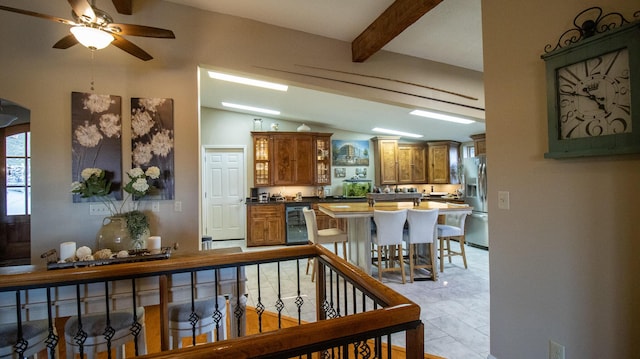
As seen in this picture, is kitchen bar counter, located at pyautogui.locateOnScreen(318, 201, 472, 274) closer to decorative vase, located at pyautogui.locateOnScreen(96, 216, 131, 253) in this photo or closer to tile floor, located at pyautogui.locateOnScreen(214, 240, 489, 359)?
tile floor, located at pyautogui.locateOnScreen(214, 240, 489, 359)

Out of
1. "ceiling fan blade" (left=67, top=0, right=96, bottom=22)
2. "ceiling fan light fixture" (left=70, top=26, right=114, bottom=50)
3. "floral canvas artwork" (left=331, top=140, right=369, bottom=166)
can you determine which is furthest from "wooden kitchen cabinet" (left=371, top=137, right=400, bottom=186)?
"ceiling fan blade" (left=67, top=0, right=96, bottom=22)

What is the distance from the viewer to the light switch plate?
1854mm

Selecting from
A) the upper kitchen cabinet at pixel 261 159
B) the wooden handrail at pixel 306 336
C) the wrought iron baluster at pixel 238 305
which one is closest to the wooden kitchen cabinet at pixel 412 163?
the upper kitchen cabinet at pixel 261 159

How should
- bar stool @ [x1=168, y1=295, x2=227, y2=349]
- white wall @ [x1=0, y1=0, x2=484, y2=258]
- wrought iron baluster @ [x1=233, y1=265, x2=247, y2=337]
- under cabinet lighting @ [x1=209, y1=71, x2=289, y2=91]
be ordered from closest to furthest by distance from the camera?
wrought iron baluster @ [x1=233, y1=265, x2=247, y2=337] < bar stool @ [x1=168, y1=295, x2=227, y2=349] < white wall @ [x1=0, y1=0, x2=484, y2=258] < under cabinet lighting @ [x1=209, y1=71, x2=289, y2=91]

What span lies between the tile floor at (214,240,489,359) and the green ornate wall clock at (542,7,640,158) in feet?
5.12

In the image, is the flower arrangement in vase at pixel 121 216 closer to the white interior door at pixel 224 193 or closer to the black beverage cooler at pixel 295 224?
the black beverage cooler at pixel 295 224

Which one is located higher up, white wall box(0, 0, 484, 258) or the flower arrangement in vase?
white wall box(0, 0, 484, 258)

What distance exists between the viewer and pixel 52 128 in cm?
281

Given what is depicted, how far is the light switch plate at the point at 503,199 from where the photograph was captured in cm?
185

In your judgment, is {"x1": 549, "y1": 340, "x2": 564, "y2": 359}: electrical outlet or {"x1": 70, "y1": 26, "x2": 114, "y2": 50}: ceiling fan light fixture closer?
{"x1": 549, "y1": 340, "x2": 564, "y2": 359}: electrical outlet

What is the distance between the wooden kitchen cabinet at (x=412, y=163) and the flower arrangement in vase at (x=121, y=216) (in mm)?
5501

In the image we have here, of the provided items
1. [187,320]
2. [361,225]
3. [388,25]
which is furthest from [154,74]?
[361,225]

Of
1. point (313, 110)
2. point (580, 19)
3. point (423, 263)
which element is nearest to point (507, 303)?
point (580, 19)

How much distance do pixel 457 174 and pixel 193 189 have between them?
599 cm
